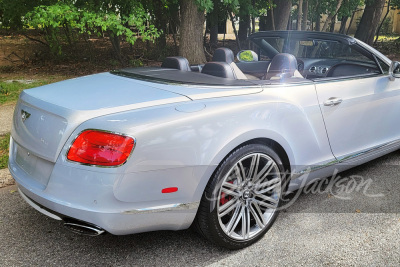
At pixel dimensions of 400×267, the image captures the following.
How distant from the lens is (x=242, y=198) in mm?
2996

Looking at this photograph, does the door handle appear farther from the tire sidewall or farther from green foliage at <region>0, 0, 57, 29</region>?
green foliage at <region>0, 0, 57, 29</region>

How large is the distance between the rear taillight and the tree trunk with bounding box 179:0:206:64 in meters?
Result: 8.06

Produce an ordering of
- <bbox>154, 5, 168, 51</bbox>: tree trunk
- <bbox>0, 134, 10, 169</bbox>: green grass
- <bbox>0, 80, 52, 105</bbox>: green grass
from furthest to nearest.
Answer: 1. <bbox>154, 5, 168, 51</bbox>: tree trunk
2. <bbox>0, 80, 52, 105</bbox>: green grass
3. <bbox>0, 134, 10, 169</bbox>: green grass

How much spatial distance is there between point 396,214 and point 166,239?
77.6 inches

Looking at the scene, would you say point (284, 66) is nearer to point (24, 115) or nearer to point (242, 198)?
point (242, 198)

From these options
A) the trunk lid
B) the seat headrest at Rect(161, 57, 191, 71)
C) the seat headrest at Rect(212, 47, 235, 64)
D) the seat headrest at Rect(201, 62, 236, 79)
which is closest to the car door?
the seat headrest at Rect(201, 62, 236, 79)

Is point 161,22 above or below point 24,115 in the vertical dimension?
below

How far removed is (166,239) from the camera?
123 inches

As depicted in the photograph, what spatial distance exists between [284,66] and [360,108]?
777 mm

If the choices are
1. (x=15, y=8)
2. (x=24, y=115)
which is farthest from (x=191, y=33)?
(x=24, y=115)

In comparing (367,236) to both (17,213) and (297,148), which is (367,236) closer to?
(297,148)

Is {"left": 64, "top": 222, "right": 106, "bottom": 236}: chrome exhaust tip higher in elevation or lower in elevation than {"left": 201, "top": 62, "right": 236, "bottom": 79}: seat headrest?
lower

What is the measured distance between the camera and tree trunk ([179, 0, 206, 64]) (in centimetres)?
1015

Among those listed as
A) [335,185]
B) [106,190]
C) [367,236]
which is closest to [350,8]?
[335,185]
